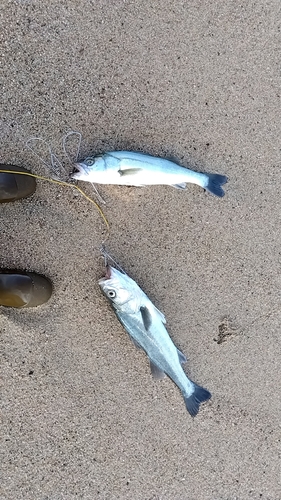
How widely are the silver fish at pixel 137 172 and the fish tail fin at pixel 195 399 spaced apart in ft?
4.15

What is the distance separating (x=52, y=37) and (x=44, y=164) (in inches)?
31.1

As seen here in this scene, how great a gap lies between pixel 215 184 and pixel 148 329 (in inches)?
40.0

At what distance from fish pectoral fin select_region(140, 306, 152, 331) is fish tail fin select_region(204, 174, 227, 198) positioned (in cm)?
86

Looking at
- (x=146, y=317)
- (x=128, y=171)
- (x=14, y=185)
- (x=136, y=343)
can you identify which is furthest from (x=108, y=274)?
(x=14, y=185)

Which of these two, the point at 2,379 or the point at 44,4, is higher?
the point at 44,4

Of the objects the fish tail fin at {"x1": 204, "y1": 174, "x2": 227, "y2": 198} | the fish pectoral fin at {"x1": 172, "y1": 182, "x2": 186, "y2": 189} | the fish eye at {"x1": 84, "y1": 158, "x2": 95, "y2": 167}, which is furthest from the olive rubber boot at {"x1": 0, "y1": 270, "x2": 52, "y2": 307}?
the fish tail fin at {"x1": 204, "y1": 174, "x2": 227, "y2": 198}

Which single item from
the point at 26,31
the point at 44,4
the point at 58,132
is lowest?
the point at 58,132

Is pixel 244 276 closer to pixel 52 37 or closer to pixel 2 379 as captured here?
pixel 2 379

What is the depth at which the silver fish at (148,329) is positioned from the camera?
2.66 metres

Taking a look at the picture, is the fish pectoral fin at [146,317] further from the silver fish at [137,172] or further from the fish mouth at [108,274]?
the silver fish at [137,172]

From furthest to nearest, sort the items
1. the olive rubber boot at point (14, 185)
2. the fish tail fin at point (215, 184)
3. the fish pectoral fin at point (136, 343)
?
the fish tail fin at point (215, 184), the fish pectoral fin at point (136, 343), the olive rubber boot at point (14, 185)

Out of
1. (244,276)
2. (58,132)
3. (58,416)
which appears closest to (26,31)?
(58,132)

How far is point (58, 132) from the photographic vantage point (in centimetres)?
282

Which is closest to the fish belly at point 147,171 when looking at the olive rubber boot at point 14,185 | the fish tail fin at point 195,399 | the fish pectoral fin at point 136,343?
the olive rubber boot at point 14,185
